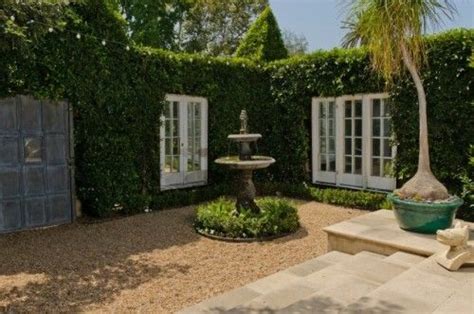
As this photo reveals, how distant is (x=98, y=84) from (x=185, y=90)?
5.45ft

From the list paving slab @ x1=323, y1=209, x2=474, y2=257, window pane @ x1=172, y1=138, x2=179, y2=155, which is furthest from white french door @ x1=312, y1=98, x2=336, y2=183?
paving slab @ x1=323, y1=209, x2=474, y2=257

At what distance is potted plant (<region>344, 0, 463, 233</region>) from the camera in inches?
157

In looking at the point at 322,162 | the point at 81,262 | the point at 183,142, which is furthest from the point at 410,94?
the point at 81,262

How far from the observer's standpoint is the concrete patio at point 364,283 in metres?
2.55

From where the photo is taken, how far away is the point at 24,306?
302cm

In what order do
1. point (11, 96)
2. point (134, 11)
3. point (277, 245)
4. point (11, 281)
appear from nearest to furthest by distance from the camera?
point (11, 281), point (277, 245), point (11, 96), point (134, 11)

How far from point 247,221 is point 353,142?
3.01 metres

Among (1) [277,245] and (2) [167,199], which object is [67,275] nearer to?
(1) [277,245]

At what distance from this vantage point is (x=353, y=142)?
23.0ft

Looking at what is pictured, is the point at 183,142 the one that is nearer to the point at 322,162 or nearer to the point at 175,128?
the point at 175,128

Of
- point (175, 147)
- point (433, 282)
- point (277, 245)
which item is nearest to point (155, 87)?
point (175, 147)

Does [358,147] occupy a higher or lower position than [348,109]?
lower

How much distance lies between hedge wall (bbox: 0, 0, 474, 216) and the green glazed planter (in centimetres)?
193

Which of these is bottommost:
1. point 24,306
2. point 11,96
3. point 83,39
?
point 24,306
